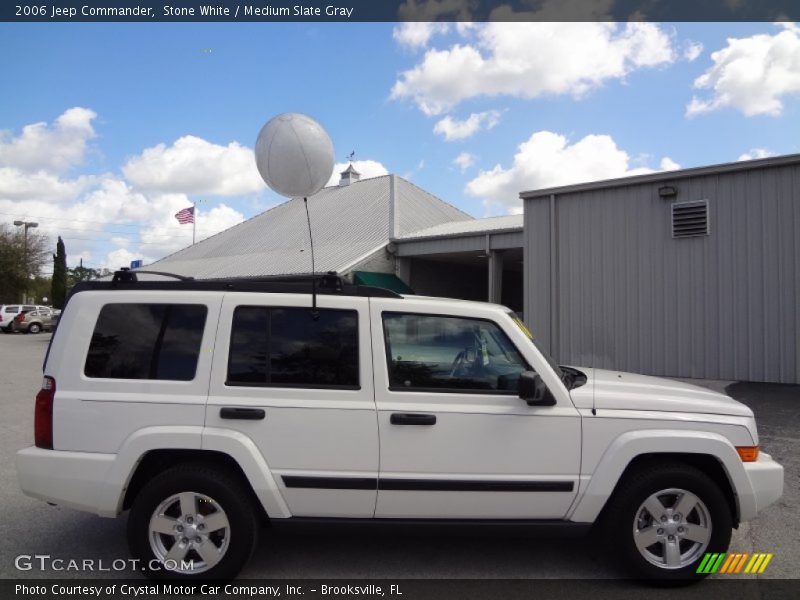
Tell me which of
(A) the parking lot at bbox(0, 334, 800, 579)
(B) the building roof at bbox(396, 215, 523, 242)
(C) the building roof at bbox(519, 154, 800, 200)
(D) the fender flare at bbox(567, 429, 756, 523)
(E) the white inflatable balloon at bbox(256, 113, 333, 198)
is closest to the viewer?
(D) the fender flare at bbox(567, 429, 756, 523)

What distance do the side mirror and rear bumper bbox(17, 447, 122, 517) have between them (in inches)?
95.4

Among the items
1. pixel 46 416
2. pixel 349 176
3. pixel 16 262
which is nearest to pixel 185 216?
pixel 349 176

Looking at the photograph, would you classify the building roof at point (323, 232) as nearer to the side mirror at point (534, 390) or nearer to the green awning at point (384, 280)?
the green awning at point (384, 280)

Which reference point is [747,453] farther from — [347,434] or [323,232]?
[323,232]

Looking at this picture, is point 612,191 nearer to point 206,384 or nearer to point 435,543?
point 435,543

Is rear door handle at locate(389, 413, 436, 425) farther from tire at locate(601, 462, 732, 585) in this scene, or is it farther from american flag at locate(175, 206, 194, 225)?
american flag at locate(175, 206, 194, 225)

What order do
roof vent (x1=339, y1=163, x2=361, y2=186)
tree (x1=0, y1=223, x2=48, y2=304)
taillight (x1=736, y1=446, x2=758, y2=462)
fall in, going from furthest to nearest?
1. tree (x1=0, y1=223, x2=48, y2=304)
2. roof vent (x1=339, y1=163, x2=361, y2=186)
3. taillight (x1=736, y1=446, x2=758, y2=462)

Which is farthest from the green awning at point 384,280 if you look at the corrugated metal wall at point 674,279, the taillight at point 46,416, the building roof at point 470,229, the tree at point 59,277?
the tree at point 59,277

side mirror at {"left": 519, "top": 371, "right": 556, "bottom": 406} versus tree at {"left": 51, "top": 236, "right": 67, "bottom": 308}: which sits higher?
tree at {"left": 51, "top": 236, "right": 67, "bottom": 308}

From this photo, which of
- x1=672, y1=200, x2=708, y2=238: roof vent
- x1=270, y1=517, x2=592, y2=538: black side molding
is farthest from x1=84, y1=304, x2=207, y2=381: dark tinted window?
x1=672, y1=200, x2=708, y2=238: roof vent

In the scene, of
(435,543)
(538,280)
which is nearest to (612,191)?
(538,280)

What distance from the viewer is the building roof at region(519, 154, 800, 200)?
→ 11.4 meters

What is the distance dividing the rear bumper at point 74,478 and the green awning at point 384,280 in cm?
1815

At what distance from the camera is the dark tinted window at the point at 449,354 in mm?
3689
